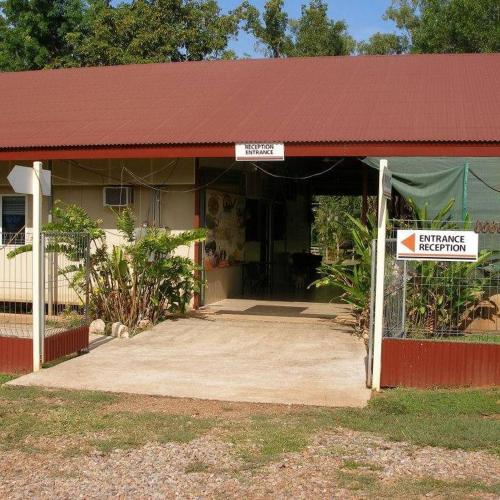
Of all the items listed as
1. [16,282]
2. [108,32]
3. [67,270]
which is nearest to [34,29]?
[108,32]

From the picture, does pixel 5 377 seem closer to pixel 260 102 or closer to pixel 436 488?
pixel 436 488

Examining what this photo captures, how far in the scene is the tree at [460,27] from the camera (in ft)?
84.3

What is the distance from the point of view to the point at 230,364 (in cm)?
906

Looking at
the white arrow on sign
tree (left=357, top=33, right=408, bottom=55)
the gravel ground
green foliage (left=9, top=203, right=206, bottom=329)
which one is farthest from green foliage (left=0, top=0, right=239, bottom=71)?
the gravel ground

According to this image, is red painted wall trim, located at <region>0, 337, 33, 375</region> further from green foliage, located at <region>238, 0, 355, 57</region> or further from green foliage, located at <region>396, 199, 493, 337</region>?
green foliage, located at <region>238, 0, 355, 57</region>

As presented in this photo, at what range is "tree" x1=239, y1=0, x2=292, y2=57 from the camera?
105 ft

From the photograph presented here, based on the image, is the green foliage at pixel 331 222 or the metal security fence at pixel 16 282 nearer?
the metal security fence at pixel 16 282

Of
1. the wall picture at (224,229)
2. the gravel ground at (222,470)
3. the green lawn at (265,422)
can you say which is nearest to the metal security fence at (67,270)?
the green lawn at (265,422)

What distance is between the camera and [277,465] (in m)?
5.47

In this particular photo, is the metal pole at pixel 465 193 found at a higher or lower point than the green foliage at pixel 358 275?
higher

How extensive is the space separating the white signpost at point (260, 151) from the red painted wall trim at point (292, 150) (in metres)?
0.16

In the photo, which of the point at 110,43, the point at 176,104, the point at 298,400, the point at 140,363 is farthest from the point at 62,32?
the point at 298,400

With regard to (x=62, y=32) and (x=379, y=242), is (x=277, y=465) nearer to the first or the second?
(x=379, y=242)

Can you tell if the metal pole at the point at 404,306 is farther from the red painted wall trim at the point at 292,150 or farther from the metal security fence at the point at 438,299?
the red painted wall trim at the point at 292,150
